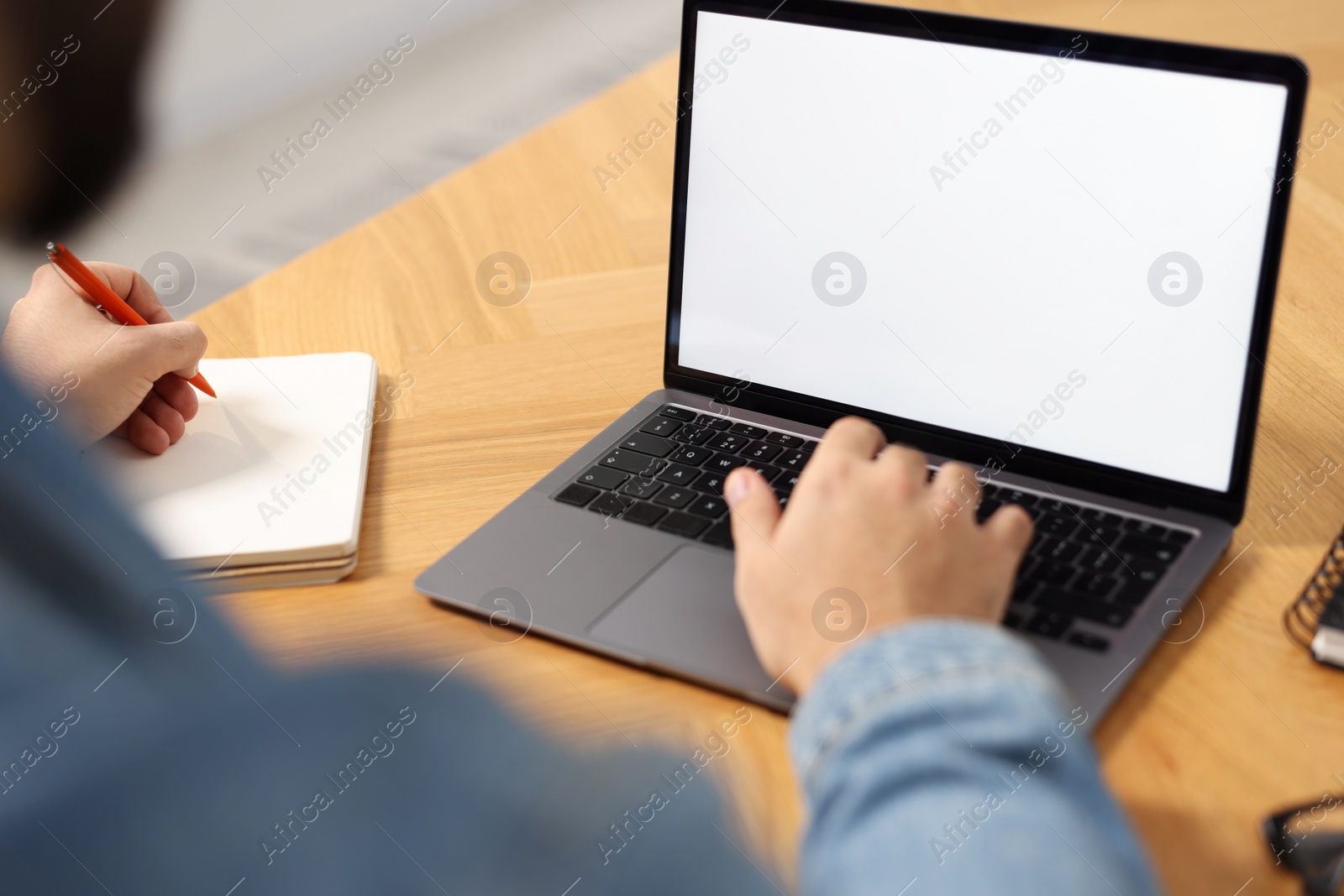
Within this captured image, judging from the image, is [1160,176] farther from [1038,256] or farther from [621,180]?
[621,180]

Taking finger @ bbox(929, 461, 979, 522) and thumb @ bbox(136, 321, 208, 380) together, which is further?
thumb @ bbox(136, 321, 208, 380)

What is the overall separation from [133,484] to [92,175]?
2.51 metres

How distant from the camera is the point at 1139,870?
0.41 m

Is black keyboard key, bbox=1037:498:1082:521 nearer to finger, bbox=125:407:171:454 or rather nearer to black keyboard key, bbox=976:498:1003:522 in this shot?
black keyboard key, bbox=976:498:1003:522

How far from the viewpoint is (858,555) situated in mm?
558

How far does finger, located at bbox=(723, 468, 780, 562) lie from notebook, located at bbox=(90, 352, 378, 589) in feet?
0.82

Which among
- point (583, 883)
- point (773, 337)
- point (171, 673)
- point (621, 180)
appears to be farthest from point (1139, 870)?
point (621, 180)

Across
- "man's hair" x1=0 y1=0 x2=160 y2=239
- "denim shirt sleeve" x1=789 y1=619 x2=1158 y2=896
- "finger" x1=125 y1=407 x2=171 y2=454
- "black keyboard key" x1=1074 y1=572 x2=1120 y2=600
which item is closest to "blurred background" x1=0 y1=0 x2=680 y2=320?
"man's hair" x1=0 y1=0 x2=160 y2=239

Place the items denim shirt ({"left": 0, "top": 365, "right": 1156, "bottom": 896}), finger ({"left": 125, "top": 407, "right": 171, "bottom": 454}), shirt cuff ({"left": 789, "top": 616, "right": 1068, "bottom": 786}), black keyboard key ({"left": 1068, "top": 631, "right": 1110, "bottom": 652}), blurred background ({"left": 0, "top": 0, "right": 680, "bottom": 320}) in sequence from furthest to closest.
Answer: blurred background ({"left": 0, "top": 0, "right": 680, "bottom": 320})
finger ({"left": 125, "top": 407, "right": 171, "bottom": 454})
black keyboard key ({"left": 1068, "top": 631, "right": 1110, "bottom": 652})
shirt cuff ({"left": 789, "top": 616, "right": 1068, "bottom": 786})
denim shirt ({"left": 0, "top": 365, "right": 1156, "bottom": 896})

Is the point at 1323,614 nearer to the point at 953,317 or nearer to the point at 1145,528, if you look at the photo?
the point at 1145,528

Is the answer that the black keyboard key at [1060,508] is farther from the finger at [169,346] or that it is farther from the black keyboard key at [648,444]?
the finger at [169,346]

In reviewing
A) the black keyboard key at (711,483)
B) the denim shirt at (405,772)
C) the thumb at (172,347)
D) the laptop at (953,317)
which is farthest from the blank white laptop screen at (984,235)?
the thumb at (172,347)

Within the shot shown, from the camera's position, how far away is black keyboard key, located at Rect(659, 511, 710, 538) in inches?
26.7

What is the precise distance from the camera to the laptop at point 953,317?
61 cm
